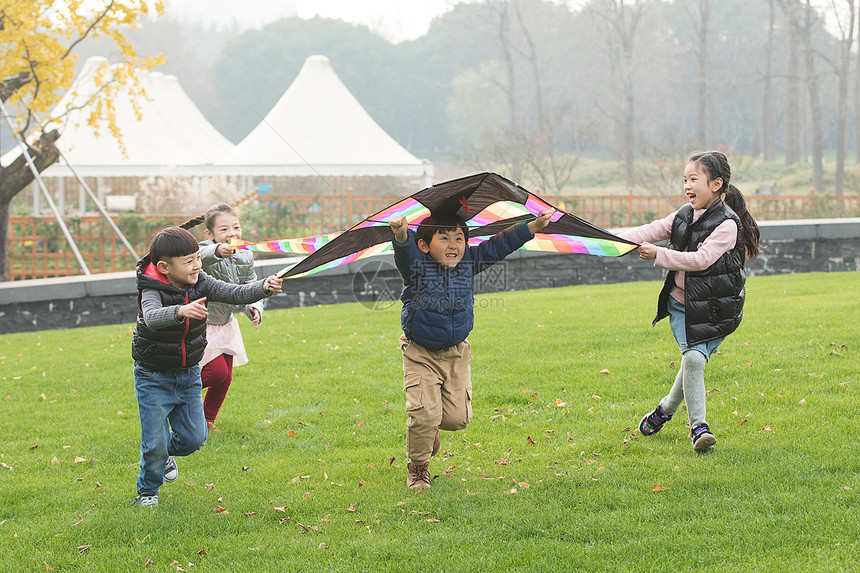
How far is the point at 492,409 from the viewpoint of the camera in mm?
5902

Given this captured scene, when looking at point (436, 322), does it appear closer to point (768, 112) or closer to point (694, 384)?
point (694, 384)

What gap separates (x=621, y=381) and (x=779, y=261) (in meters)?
7.82

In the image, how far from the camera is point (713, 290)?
14.9 ft

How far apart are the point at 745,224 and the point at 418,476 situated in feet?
7.79

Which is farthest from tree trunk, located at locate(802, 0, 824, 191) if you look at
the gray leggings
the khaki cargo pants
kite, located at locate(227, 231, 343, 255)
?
the khaki cargo pants

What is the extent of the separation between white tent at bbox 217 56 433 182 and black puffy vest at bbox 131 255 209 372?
17412mm

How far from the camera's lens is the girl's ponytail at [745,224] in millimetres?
4621

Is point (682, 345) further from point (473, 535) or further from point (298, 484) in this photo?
point (298, 484)

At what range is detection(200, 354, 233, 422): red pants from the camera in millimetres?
5547

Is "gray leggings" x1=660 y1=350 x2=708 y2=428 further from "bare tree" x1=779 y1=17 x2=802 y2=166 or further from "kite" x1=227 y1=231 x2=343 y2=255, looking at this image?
"bare tree" x1=779 y1=17 x2=802 y2=166

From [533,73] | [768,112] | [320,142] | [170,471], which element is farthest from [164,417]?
[533,73]

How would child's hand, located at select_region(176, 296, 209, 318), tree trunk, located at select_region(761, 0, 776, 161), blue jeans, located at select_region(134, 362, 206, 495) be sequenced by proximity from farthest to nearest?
tree trunk, located at select_region(761, 0, 776, 161), blue jeans, located at select_region(134, 362, 206, 495), child's hand, located at select_region(176, 296, 209, 318)

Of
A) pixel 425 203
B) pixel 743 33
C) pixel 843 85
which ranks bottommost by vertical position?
pixel 425 203

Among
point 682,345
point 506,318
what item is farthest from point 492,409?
point 506,318
